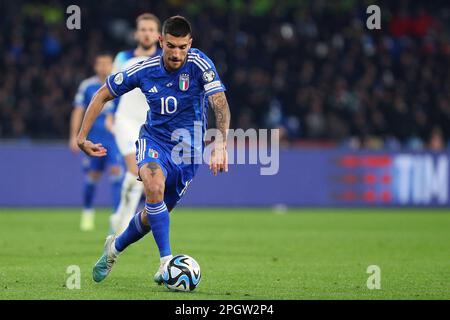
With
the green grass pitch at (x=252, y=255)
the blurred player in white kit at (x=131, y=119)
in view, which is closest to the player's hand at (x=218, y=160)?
the green grass pitch at (x=252, y=255)

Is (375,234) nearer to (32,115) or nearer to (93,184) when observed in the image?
(93,184)

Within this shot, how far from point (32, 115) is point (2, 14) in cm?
335

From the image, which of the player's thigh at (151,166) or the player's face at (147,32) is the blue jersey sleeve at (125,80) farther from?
the player's face at (147,32)

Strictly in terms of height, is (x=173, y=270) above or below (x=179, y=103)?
below

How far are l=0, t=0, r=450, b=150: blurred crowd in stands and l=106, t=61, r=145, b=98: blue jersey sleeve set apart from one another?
12035mm

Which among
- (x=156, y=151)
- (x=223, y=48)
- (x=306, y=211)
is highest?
(x=223, y=48)

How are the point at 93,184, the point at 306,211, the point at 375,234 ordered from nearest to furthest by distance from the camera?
the point at 375,234, the point at 93,184, the point at 306,211

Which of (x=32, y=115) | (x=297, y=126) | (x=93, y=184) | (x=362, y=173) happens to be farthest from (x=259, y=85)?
(x=93, y=184)

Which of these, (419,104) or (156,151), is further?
(419,104)

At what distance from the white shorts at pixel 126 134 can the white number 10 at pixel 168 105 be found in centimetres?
371

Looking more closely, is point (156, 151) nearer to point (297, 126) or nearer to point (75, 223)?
point (75, 223)

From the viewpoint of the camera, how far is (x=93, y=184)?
1520 centimetres

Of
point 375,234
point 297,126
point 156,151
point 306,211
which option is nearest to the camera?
point 156,151

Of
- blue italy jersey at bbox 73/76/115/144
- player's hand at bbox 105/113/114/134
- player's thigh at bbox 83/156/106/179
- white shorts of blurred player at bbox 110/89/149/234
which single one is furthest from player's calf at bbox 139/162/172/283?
player's thigh at bbox 83/156/106/179
